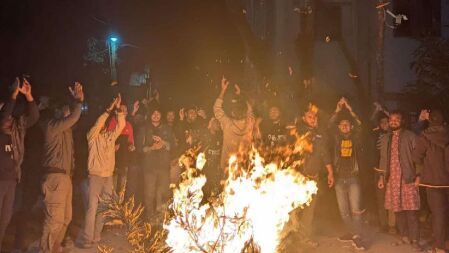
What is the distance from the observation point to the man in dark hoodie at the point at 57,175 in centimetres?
705

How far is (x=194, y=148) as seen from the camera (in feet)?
26.3

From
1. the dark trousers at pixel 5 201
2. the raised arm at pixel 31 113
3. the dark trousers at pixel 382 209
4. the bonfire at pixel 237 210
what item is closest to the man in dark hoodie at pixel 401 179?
the dark trousers at pixel 382 209

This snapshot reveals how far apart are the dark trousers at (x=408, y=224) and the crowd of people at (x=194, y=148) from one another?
16 millimetres

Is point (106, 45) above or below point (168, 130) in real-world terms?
above

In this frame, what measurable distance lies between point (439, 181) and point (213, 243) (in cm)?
393

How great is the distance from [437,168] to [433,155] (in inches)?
8.0

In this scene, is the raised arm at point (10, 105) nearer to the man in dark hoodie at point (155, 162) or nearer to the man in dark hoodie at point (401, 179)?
the man in dark hoodie at point (155, 162)

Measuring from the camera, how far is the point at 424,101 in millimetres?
11789

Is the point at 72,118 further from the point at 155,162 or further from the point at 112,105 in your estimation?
the point at 155,162

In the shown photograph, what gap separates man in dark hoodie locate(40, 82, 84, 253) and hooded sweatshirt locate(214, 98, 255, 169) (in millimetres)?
2412

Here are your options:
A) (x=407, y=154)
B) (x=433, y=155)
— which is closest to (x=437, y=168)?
(x=433, y=155)

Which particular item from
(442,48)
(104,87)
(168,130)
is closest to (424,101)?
(442,48)

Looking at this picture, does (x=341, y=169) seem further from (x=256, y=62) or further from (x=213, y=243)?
(x=256, y=62)

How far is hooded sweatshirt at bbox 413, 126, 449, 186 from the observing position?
773 cm
